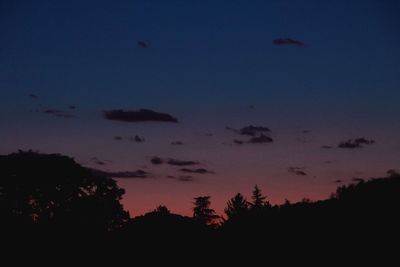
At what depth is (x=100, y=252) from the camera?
36156mm

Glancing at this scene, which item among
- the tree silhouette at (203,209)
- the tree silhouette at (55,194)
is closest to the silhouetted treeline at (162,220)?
the tree silhouette at (55,194)

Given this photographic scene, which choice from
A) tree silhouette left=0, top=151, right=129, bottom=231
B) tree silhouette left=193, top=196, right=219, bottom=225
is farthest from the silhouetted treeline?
tree silhouette left=193, top=196, right=219, bottom=225

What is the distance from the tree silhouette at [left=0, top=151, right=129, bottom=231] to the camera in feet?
136

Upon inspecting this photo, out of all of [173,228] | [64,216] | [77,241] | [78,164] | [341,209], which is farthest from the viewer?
[78,164]

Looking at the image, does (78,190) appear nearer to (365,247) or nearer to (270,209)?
(270,209)

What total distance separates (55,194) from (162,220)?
1012 centimetres

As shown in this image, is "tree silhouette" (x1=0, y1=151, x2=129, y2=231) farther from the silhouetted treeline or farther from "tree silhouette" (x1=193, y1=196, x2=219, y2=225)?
"tree silhouette" (x1=193, y1=196, x2=219, y2=225)

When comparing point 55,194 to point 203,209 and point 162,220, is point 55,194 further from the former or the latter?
point 203,209

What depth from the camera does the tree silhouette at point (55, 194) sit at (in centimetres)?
4159

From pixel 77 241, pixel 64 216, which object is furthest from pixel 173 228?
pixel 64 216

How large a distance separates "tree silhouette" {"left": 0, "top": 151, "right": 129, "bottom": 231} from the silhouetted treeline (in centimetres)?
7

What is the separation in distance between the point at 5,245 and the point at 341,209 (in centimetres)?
2042

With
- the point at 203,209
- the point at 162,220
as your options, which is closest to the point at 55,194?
the point at 162,220

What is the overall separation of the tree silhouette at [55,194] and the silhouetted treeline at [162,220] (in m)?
0.07
